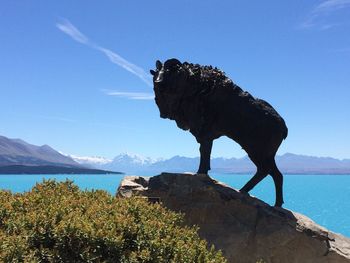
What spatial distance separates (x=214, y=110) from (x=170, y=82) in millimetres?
1130

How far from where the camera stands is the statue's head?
31.3 ft

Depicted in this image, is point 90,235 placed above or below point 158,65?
below

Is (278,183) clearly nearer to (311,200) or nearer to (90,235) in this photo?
(90,235)

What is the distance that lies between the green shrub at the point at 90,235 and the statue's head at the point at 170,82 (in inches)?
183

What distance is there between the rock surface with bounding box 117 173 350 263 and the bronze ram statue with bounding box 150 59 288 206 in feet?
2.85

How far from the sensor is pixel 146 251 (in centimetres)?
435

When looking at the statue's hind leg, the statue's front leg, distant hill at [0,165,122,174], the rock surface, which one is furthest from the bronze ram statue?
distant hill at [0,165,122,174]

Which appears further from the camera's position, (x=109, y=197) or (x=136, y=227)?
(x=109, y=197)

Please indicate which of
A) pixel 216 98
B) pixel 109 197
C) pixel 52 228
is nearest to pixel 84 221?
pixel 52 228

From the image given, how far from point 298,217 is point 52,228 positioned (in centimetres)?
647

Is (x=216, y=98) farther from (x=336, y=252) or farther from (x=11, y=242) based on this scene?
(x=11, y=242)

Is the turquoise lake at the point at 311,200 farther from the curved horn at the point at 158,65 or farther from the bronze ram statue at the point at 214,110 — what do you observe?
the curved horn at the point at 158,65

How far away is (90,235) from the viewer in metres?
4.31

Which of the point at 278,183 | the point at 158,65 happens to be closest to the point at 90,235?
the point at 158,65
